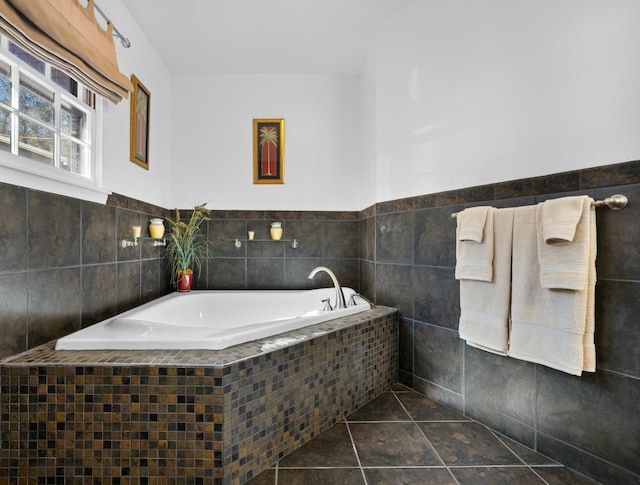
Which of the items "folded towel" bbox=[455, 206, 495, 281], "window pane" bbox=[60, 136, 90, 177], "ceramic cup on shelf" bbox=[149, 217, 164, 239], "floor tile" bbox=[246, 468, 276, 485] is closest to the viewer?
"floor tile" bbox=[246, 468, 276, 485]

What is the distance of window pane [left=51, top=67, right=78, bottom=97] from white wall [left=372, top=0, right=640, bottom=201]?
190cm

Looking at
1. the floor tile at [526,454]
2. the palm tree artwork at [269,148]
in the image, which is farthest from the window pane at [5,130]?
the floor tile at [526,454]

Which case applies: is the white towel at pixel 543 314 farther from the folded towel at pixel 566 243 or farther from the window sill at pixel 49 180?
the window sill at pixel 49 180

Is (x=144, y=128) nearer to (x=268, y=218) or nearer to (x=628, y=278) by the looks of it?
(x=268, y=218)

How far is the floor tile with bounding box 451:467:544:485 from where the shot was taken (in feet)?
4.13

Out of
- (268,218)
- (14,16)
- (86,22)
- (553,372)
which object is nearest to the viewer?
(14,16)

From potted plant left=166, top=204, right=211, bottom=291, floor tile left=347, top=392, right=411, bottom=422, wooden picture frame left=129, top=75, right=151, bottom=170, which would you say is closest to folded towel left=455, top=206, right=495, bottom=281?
floor tile left=347, top=392, right=411, bottom=422

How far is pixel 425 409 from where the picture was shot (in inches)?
70.7

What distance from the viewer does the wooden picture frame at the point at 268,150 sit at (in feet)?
9.43

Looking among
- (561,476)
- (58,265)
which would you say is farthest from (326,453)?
(58,265)

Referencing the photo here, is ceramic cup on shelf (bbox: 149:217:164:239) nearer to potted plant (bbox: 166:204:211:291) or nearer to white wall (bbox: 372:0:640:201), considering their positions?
potted plant (bbox: 166:204:211:291)

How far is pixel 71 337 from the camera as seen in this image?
4.26 feet

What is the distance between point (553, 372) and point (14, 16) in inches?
99.7

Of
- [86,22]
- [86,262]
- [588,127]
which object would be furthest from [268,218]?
[588,127]
